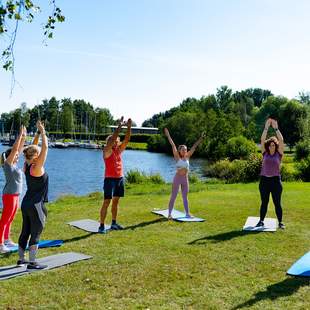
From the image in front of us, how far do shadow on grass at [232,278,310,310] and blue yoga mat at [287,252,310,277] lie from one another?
0.08 meters

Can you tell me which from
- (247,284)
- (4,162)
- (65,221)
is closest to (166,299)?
(247,284)

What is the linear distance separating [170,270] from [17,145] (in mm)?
3218

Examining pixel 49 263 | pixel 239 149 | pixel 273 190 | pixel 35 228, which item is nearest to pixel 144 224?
pixel 273 190

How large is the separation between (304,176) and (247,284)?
19.8m

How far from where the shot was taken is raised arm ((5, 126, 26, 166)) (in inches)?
269

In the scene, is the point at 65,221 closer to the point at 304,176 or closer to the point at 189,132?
the point at 304,176

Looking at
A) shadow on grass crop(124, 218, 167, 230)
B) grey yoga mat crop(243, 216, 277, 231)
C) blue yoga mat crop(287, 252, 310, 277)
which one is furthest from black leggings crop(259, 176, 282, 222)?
blue yoga mat crop(287, 252, 310, 277)

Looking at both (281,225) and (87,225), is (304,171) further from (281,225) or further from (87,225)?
(87,225)

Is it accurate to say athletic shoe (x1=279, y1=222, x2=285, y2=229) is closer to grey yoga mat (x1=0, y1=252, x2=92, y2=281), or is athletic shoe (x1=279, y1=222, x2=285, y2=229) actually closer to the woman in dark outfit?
the woman in dark outfit

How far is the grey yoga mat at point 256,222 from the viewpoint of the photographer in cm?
888

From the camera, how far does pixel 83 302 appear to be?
16.2ft

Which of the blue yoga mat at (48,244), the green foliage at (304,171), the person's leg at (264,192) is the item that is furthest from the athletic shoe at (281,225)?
A: the green foliage at (304,171)

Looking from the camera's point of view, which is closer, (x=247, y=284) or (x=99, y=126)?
(x=247, y=284)

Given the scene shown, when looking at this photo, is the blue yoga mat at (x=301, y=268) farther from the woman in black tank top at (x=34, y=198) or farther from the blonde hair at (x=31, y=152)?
the blonde hair at (x=31, y=152)
